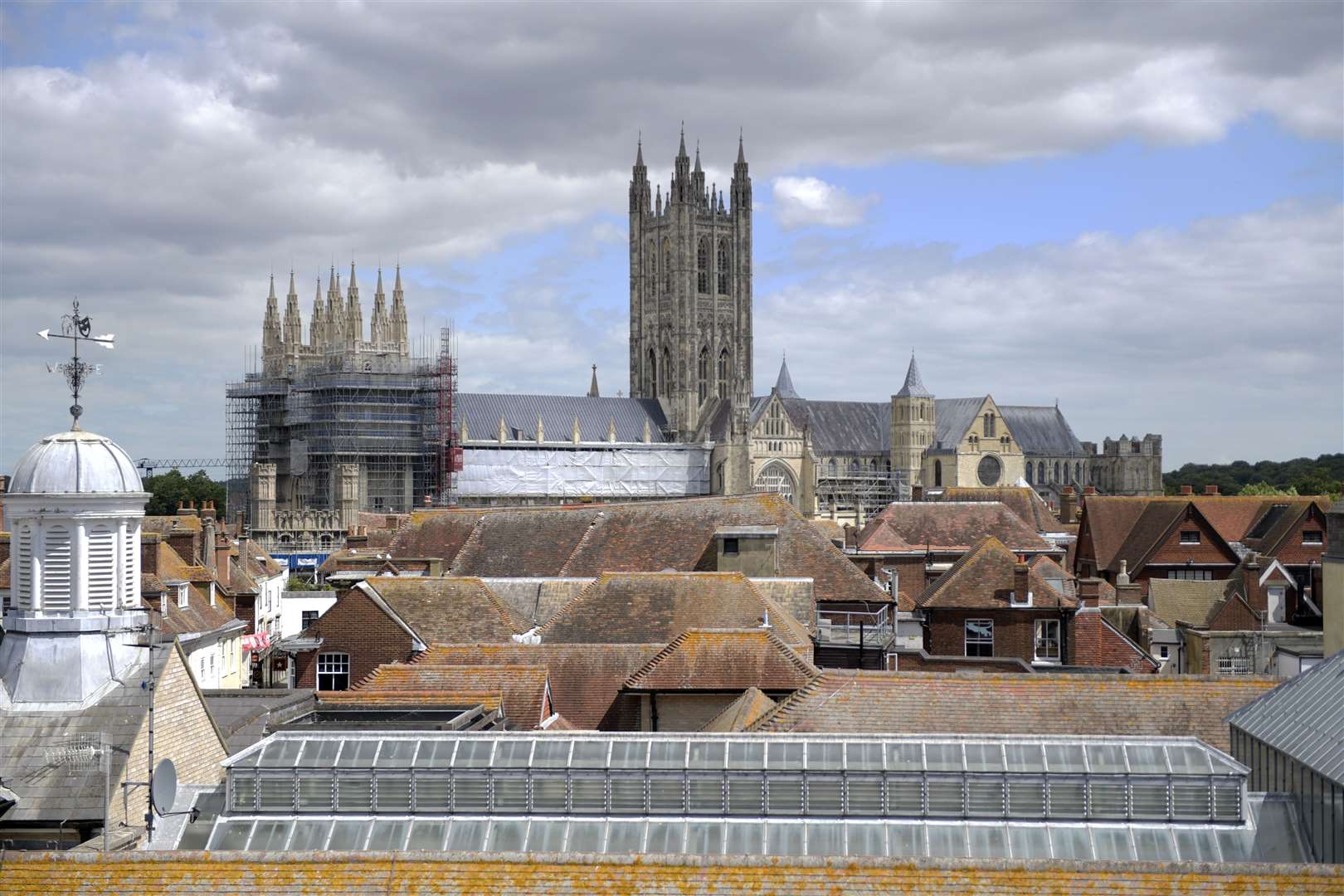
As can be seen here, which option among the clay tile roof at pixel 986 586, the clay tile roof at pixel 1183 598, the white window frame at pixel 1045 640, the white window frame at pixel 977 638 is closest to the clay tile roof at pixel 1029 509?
the clay tile roof at pixel 1183 598

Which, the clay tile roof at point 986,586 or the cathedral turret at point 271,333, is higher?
the cathedral turret at point 271,333

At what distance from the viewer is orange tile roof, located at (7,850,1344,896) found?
11531 millimetres

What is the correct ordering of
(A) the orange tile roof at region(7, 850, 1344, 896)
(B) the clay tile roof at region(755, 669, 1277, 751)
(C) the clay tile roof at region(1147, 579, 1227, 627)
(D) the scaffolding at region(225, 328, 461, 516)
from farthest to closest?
(D) the scaffolding at region(225, 328, 461, 516)
(C) the clay tile roof at region(1147, 579, 1227, 627)
(B) the clay tile roof at region(755, 669, 1277, 751)
(A) the orange tile roof at region(7, 850, 1344, 896)

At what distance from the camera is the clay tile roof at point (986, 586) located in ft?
101

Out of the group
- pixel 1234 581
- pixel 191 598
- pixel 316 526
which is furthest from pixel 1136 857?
pixel 316 526

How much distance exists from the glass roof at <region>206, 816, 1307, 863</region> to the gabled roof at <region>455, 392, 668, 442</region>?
106838mm

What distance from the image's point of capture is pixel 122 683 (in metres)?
15.1

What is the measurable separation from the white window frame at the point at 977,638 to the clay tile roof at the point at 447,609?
870 cm

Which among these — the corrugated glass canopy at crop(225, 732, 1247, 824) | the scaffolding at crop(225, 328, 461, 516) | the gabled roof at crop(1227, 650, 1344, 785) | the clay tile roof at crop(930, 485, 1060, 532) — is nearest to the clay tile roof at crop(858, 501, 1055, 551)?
the clay tile roof at crop(930, 485, 1060, 532)

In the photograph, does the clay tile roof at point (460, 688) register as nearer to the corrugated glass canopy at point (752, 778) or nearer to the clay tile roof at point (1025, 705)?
the clay tile roof at point (1025, 705)

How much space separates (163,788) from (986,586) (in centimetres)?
A: 2060

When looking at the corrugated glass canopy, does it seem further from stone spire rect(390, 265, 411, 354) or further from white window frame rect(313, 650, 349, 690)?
stone spire rect(390, 265, 411, 354)

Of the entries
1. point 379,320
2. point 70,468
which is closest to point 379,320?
point 379,320

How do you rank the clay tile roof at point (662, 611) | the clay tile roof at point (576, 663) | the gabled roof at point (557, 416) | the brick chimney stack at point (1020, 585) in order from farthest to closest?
the gabled roof at point (557, 416), the brick chimney stack at point (1020, 585), the clay tile roof at point (662, 611), the clay tile roof at point (576, 663)
